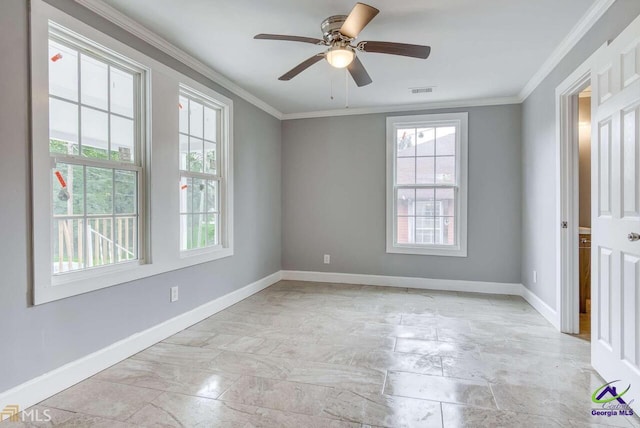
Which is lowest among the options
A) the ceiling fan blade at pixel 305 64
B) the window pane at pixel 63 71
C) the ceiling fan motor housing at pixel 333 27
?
the window pane at pixel 63 71

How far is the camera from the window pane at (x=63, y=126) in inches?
84.0

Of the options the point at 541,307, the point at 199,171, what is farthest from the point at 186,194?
the point at 541,307

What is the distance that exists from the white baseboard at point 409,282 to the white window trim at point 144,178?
1575 millimetres

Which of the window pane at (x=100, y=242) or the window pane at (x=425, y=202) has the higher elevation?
the window pane at (x=425, y=202)

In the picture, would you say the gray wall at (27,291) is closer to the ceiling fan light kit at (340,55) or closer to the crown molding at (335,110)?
the crown molding at (335,110)

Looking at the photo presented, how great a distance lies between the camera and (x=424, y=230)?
4719mm

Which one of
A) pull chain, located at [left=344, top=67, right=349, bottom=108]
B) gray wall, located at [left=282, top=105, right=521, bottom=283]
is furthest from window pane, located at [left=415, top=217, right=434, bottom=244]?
pull chain, located at [left=344, top=67, right=349, bottom=108]

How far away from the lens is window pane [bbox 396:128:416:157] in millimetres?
4742

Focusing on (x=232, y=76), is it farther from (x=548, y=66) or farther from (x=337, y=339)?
(x=548, y=66)

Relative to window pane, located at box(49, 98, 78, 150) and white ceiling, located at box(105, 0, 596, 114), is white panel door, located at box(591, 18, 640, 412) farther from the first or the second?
window pane, located at box(49, 98, 78, 150)

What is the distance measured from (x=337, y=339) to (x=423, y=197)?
2533 mm

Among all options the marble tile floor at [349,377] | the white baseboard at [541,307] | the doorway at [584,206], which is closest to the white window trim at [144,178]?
the marble tile floor at [349,377]

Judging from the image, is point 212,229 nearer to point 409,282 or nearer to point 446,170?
point 409,282

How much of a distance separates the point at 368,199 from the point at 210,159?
2254 mm
